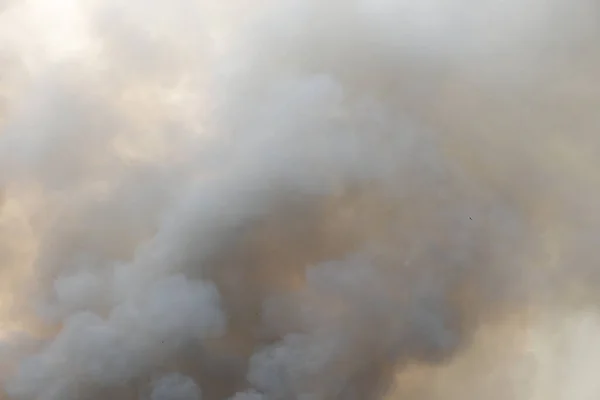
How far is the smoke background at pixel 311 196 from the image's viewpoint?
17688 mm

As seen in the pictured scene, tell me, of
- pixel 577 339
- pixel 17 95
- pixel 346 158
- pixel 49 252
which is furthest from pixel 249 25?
pixel 577 339

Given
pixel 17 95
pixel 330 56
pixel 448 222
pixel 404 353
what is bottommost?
pixel 404 353

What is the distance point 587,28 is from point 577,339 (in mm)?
8299

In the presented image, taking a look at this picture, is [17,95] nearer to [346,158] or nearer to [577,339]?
[346,158]

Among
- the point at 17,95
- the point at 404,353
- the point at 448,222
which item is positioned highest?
the point at 17,95

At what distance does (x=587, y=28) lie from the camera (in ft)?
61.4

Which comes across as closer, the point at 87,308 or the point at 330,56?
the point at 87,308

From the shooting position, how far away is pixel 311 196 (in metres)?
18.5

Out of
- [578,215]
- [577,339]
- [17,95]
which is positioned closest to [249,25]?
[17,95]

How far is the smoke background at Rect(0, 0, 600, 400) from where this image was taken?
17688 millimetres

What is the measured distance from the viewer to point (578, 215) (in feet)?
63.1

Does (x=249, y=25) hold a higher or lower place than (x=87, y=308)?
higher

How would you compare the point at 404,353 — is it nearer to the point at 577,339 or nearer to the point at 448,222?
the point at 448,222

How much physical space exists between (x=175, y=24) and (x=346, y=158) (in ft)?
18.8
